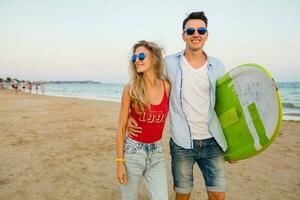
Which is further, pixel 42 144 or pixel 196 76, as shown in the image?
pixel 42 144

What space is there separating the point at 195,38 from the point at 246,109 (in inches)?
34.7

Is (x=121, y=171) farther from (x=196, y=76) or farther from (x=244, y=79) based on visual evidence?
(x=244, y=79)

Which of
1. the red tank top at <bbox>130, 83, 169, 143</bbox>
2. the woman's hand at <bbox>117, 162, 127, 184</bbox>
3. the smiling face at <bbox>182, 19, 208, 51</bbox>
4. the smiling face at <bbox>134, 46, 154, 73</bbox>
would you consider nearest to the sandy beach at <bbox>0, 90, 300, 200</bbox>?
the woman's hand at <bbox>117, 162, 127, 184</bbox>

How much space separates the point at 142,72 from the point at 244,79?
1.06m

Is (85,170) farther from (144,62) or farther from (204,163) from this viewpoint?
(144,62)

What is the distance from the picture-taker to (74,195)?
3748 millimetres

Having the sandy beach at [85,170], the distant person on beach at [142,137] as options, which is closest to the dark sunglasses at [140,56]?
the distant person on beach at [142,137]

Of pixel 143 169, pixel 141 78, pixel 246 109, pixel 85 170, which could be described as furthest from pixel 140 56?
pixel 85 170

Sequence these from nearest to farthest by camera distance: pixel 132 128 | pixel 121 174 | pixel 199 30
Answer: pixel 121 174
pixel 132 128
pixel 199 30

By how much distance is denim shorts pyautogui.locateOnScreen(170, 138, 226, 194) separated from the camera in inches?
104

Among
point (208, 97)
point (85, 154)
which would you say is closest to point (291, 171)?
point (208, 97)

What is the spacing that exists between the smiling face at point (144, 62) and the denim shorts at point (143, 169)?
2.10 feet

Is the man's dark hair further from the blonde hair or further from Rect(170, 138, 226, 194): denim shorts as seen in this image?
Rect(170, 138, 226, 194): denim shorts

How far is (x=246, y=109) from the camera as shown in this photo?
281 centimetres
